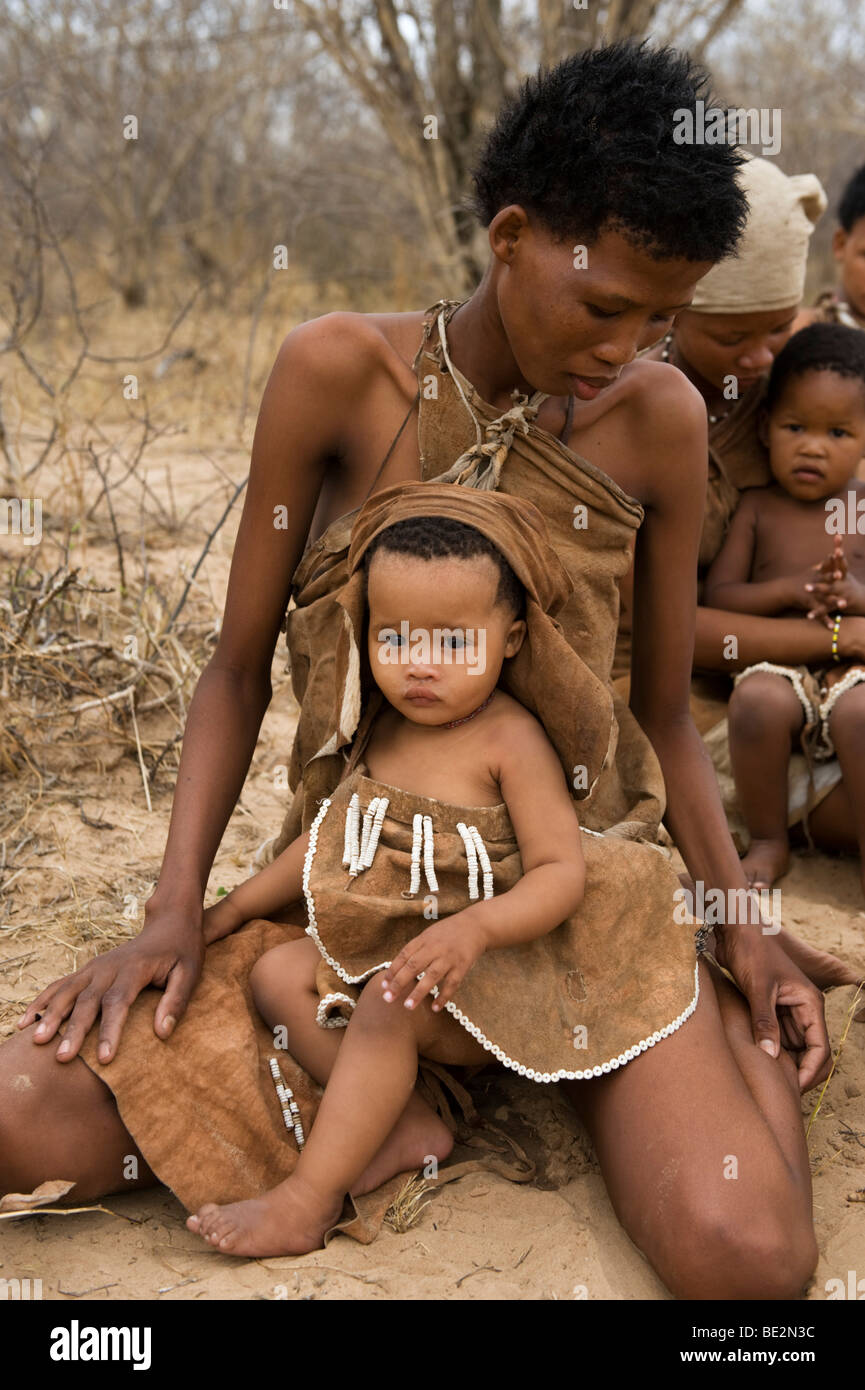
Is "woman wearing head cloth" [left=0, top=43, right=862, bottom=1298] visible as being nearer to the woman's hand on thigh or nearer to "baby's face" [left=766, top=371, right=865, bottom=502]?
the woman's hand on thigh

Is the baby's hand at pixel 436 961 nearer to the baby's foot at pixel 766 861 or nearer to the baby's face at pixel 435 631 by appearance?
the baby's face at pixel 435 631

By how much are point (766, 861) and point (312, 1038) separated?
1581 mm

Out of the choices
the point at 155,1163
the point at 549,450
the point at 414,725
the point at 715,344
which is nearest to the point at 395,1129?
the point at 155,1163

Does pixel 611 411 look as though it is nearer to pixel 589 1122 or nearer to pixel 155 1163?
pixel 589 1122

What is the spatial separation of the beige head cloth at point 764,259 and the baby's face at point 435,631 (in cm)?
150

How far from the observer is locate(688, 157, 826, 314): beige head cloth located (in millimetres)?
3115

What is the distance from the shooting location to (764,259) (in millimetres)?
3141

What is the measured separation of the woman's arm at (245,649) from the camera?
6.55 ft

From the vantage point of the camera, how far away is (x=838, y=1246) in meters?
1.96

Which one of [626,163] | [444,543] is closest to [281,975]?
[444,543]

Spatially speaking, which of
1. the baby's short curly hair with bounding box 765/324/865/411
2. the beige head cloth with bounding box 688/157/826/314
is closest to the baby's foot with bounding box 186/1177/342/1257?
the beige head cloth with bounding box 688/157/826/314

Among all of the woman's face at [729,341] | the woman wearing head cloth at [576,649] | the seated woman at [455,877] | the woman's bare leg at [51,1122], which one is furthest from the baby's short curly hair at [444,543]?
the woman's face at [729,341]

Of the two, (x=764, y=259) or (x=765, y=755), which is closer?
(x=764, y=259)

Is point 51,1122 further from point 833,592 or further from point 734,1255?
point 833,592
